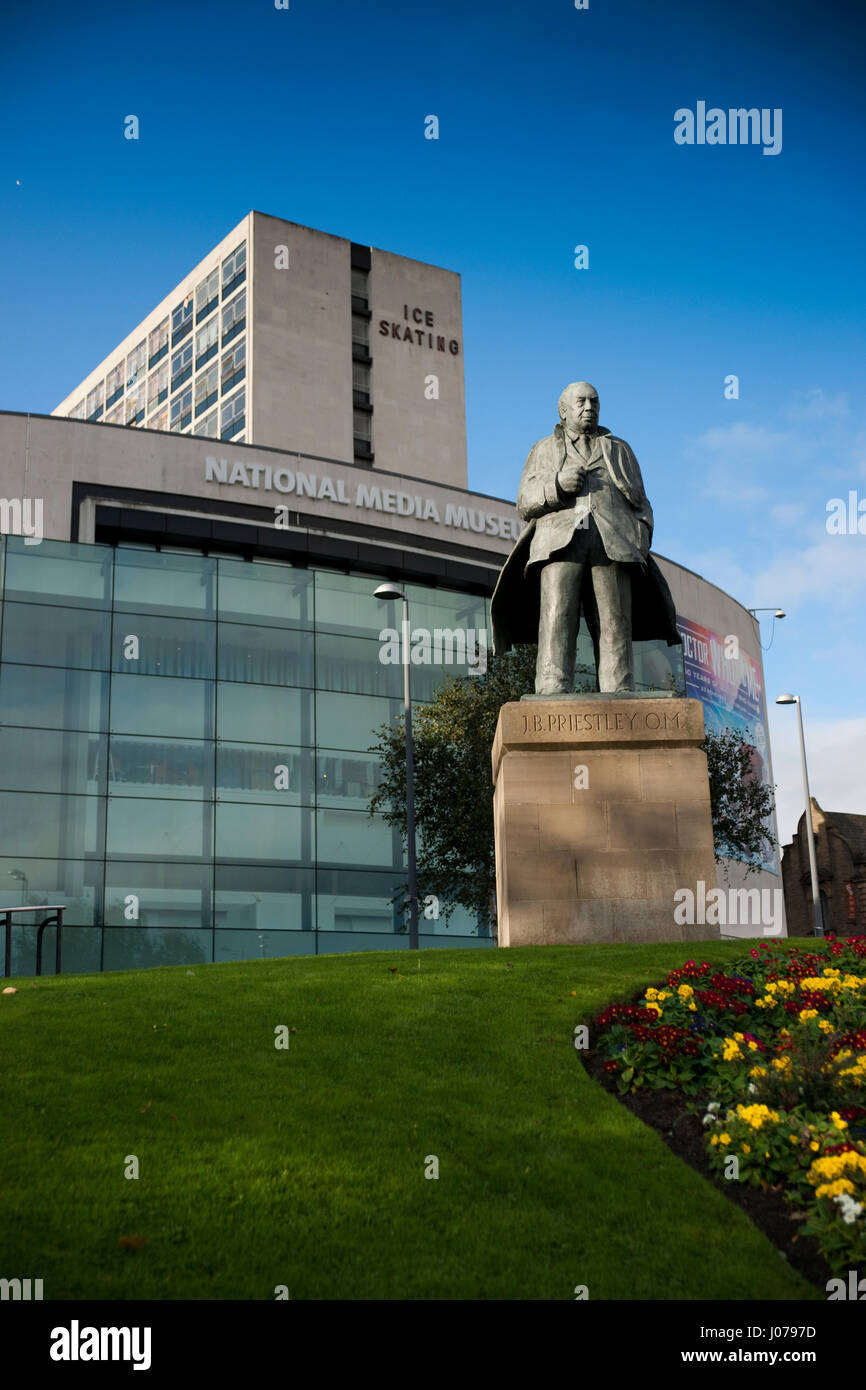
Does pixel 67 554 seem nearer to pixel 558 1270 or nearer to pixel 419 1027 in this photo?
pixel 419 1027

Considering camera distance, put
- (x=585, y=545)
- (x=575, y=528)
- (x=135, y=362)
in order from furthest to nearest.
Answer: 1. (x=135, y=362)
2. (x=585, y=545)
3. (x=575, y=528)

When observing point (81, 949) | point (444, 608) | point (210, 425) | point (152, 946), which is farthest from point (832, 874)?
point (210, 425)

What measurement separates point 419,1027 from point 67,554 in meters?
29.6

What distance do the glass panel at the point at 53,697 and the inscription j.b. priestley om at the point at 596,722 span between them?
77.6ft

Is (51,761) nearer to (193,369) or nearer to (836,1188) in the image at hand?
(836,1188)

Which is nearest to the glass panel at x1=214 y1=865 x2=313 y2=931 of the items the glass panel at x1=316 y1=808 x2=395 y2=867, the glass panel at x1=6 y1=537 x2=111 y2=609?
the glass panel at x1=316 y1=808 x2=395 y2=867

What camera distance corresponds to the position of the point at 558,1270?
5516 millimetres

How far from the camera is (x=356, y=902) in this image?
35656mm

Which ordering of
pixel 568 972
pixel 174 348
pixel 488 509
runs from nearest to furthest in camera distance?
pixel 568 972 < pixel 488 509 < pixel 174 348

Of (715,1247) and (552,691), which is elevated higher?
(552,691)

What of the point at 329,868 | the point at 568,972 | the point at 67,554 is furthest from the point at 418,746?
the point at 568,972

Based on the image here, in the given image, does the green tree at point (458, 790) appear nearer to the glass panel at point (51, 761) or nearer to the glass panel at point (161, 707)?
the glass panel at point (161, 707)

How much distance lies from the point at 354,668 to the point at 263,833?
20.1 feet

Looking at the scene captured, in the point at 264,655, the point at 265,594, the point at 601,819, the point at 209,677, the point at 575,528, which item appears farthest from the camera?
the point at 265,594
